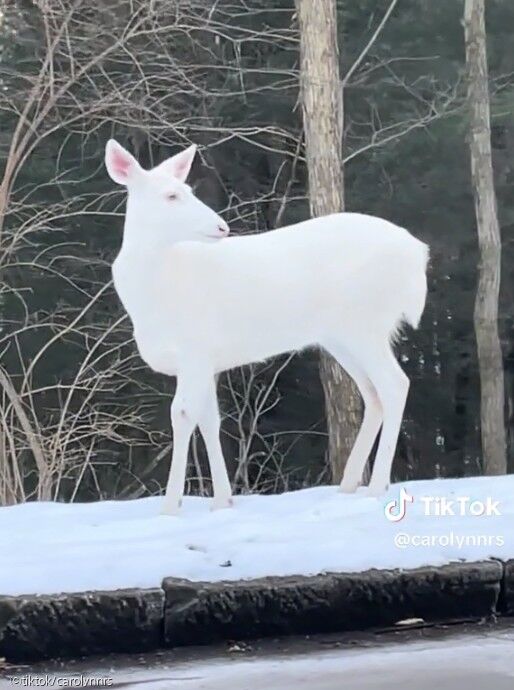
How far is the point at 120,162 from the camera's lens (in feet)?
16.3

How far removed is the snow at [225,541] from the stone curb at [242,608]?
0.07m

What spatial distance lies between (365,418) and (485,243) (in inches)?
276

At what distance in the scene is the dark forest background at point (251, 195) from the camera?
12.2m

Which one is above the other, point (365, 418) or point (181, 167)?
point (181, 167)

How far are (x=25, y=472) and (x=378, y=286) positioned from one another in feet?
25.4

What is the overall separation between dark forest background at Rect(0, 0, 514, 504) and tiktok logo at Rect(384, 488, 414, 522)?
631cm

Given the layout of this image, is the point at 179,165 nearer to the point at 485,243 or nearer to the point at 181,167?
the point at 181,167

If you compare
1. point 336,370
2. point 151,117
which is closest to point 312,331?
point 336,370

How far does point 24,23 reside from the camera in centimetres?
1235

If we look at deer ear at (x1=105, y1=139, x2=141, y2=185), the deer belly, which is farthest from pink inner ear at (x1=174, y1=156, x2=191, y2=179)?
the deer belly

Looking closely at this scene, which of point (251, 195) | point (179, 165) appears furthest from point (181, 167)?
point (251, 195)

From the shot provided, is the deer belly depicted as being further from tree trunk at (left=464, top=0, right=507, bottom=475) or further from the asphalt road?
tree trunk at (left=464, top=0, right=507, bottom=475)

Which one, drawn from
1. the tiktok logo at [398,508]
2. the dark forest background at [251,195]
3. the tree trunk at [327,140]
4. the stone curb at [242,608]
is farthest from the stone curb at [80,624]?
the dark forest background at [251,195]

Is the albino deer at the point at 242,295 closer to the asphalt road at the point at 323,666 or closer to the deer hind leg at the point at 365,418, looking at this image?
the deer hind leg at the point at 365,418
